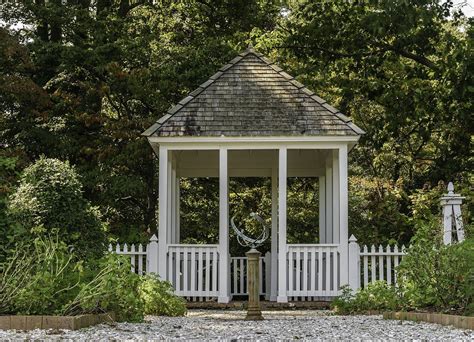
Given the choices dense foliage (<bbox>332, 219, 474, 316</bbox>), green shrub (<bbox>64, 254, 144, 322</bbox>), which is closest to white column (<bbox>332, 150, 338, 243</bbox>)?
dense foliage (<bbox>332, 219, 474, 316</bbox>)

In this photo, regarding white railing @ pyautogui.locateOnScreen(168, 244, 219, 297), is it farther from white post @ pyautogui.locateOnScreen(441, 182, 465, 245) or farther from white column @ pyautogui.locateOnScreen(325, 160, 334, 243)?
white post @ pyautogui.locateOnScreen(441, 182, 465, 245)

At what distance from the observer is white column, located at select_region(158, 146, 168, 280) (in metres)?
14.3

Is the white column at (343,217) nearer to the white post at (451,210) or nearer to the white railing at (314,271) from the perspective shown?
the white railing at (314,271)

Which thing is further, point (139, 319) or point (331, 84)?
point (331, 84)

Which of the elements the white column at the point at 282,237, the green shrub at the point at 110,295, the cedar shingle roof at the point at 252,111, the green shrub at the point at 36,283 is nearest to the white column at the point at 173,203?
the cedar shingle roof at the point at 252,111

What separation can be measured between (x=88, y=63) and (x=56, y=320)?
43.4ft

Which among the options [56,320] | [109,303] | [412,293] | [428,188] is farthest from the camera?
[428,188]

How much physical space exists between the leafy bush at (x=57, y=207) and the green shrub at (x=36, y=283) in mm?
731

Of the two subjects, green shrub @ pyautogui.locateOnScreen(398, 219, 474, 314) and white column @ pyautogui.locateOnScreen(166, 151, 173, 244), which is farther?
white column @ pyautogui.locateOnScreen(166, 151, 173, 244)

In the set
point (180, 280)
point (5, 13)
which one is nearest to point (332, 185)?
point (180, 280)

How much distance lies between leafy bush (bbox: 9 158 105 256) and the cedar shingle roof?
13.1 ft

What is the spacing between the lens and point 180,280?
585 inches

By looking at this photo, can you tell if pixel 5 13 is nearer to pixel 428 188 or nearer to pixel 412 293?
pixel 428 188

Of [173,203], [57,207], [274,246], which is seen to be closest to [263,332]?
[57,207]
